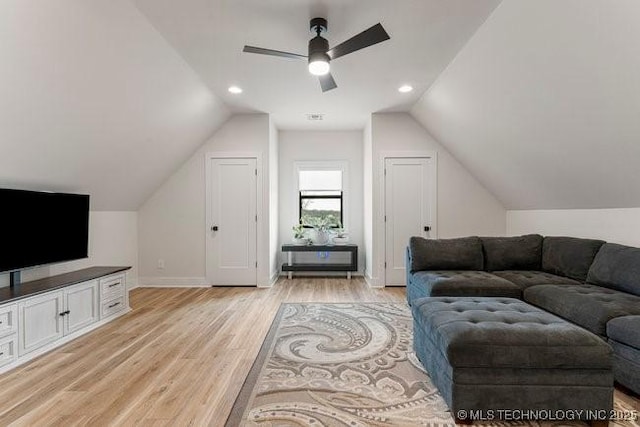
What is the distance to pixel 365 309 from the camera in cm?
390

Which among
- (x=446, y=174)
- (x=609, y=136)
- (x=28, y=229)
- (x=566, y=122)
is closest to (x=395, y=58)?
(x=566, y=122)

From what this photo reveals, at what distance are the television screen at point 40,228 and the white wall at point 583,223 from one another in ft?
18.5

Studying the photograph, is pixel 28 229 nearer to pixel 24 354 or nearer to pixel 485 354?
pixel 24 354

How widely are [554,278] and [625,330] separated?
4.49ft

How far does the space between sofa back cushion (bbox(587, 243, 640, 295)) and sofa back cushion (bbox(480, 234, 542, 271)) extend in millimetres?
718

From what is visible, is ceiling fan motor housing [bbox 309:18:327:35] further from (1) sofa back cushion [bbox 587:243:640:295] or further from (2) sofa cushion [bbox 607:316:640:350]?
(1) sofa back cushion [bbox 587:243:640:295]

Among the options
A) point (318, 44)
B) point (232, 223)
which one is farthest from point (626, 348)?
point (232, 223)

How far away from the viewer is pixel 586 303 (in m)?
2.43

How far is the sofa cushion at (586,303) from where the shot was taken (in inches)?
88.7

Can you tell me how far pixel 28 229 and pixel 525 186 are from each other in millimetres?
5492

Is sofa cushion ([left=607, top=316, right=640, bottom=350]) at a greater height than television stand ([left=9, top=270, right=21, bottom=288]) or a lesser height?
lesser

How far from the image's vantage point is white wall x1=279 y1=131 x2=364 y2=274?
612 cm

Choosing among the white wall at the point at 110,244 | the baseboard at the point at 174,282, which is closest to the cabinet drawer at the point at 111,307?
the white wall at the point at 110,244

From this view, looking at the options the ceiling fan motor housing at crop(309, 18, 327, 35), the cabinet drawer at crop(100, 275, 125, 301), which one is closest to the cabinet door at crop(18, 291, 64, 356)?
the cabinet drawer at crop(100, 275, 125, 301)
